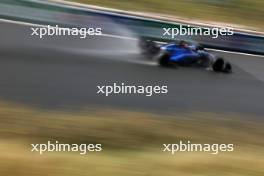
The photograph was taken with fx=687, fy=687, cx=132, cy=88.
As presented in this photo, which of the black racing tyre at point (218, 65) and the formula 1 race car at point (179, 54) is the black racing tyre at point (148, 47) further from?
the black racing tyre at point (218, 65)

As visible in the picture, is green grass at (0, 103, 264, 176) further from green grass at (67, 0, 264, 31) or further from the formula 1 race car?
green grass at (67, 0, 264, 31)

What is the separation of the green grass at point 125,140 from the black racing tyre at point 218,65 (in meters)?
0.55

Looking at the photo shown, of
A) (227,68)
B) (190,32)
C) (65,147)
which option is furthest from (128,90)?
(65,147)

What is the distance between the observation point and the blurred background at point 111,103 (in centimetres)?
475

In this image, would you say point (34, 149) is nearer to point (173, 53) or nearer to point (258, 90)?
point (173, 53)

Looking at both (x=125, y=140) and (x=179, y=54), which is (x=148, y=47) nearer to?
(x=179, y=54)

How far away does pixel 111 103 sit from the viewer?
6.45 meters

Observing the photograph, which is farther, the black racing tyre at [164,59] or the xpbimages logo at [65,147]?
the black racing tyre at [164,59]

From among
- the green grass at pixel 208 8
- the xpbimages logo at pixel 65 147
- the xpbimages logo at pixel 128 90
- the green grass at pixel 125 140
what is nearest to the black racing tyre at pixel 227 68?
the green grass at pixel 125 140

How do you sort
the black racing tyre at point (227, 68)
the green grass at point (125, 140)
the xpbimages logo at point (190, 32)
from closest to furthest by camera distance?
the green grass at point (125, 140) → the xpbimages logo at point (190, 32) → the black racing tyre at point (227, 68)

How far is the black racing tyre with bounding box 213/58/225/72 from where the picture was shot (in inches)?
278

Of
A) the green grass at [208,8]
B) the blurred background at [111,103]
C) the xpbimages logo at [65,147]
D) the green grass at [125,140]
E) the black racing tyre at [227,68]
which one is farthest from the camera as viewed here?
the green grass at [208,8]

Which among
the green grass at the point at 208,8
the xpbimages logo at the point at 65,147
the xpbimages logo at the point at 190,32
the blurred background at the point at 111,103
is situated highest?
the green grass at the point at 208,8

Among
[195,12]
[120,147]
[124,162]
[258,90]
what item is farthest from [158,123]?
[195,12]
